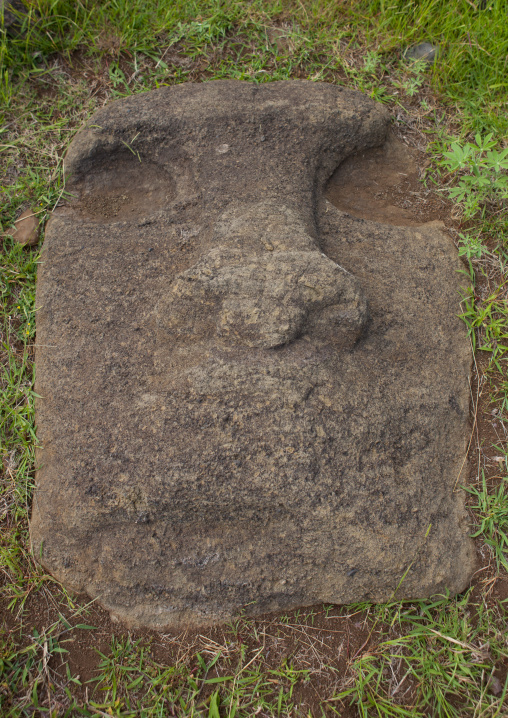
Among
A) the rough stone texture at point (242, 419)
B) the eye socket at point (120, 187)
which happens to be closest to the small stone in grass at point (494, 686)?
the rough stone texture at point (242, 419)

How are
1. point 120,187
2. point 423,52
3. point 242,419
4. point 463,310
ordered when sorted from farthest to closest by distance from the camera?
1. point 423,52
2. point 120,187
3. point 463,310
4. point 242,419

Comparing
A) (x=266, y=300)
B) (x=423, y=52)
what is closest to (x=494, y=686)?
A: (x=266, y=300)

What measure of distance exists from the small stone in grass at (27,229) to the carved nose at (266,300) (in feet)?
2.65

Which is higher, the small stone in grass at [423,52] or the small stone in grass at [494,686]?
the small stone in grass at [423,52]

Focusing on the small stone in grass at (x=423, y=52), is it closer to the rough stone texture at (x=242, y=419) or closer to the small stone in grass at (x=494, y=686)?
the rough stone texture at (x=242, y=419)

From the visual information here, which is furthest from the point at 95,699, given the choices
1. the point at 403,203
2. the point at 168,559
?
the point at 403,203

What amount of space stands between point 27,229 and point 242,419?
1.27m

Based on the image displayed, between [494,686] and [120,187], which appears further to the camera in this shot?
[120,187]

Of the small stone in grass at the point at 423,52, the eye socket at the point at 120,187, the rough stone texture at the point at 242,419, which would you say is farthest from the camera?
the small stone in grass at the point at 423,52

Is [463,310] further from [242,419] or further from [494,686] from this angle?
[494,686]

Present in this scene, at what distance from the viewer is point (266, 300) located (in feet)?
5.23

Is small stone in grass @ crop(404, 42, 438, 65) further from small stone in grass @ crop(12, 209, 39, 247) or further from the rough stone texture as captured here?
small stone in grass @ crop(12, 209, 39, 247)

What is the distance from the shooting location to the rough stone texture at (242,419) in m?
1.54

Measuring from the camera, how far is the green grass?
5.13 feet
